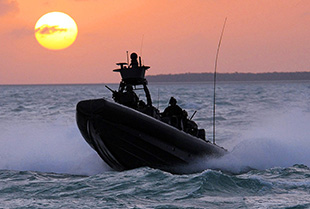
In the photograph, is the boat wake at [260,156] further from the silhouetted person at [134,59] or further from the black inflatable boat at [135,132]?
the silhouetted person at [134,59]

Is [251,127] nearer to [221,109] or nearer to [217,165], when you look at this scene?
[221,109]

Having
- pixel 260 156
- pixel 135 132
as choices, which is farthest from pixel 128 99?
pixel 260 156

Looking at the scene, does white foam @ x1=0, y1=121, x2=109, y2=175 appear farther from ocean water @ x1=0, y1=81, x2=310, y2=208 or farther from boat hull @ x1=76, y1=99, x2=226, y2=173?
boat hull @ x1=76, y1=99, x2=226, y2=173

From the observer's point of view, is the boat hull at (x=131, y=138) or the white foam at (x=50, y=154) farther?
the white foam at (x=50, y=154)

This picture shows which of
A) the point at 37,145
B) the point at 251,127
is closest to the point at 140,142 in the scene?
the point at 37,145

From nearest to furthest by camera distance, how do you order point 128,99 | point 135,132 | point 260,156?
1. point 135,132
2. point 128,99
3. point 260,156

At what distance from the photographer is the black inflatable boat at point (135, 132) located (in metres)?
10.4

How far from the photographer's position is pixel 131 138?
10.6 m

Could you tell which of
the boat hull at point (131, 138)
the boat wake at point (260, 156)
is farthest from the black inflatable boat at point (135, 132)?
the boat wake at point (260, 156)

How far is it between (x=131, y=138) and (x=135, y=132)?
17 cm

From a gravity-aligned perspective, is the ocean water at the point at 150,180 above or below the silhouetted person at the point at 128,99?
below

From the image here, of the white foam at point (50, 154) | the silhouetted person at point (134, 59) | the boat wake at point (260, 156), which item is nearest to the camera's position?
the silhouetted person at point (134, 59)

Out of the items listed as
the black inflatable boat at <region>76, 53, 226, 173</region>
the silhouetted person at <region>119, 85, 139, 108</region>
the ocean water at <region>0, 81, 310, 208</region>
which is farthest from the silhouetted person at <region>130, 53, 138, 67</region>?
the ocean water at <region>0, 81, 310, 208</region>

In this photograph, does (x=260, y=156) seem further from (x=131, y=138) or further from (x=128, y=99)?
(x=131, y=138)
